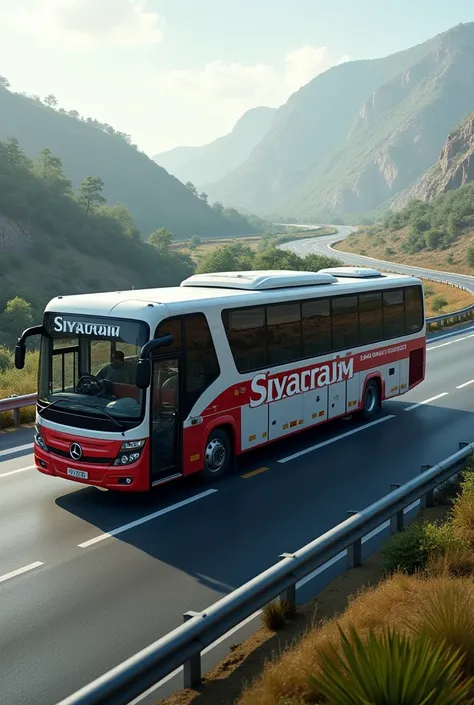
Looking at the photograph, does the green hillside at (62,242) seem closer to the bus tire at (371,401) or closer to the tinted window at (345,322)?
the bus tire at (371,401)

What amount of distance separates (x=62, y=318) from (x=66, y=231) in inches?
3643

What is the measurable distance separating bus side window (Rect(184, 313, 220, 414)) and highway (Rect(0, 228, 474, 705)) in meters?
1.60

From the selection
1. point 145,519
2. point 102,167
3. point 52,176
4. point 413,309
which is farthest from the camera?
point 102,167

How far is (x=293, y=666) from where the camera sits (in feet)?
19.7

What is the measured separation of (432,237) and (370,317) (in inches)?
3673

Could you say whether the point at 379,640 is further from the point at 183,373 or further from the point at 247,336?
the point at 247,336

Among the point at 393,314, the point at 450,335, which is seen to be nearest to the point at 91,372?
the point at 393,314

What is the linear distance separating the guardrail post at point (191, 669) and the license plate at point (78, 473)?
200 inches

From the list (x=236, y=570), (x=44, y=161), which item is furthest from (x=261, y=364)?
(x=44, y=161)

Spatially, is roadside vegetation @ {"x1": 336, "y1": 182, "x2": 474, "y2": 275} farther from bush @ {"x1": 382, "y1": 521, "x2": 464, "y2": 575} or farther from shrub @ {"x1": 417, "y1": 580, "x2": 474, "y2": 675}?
shrub @ {"x1": 417, "y1": 580, "x2": 474, "y2": 675}

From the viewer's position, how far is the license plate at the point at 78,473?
1130 cm

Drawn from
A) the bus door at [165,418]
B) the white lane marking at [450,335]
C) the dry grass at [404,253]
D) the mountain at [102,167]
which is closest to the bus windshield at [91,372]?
the bus door at [165,418]

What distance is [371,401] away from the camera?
17609 millimetres

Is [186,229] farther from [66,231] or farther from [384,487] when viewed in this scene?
[384,487]
